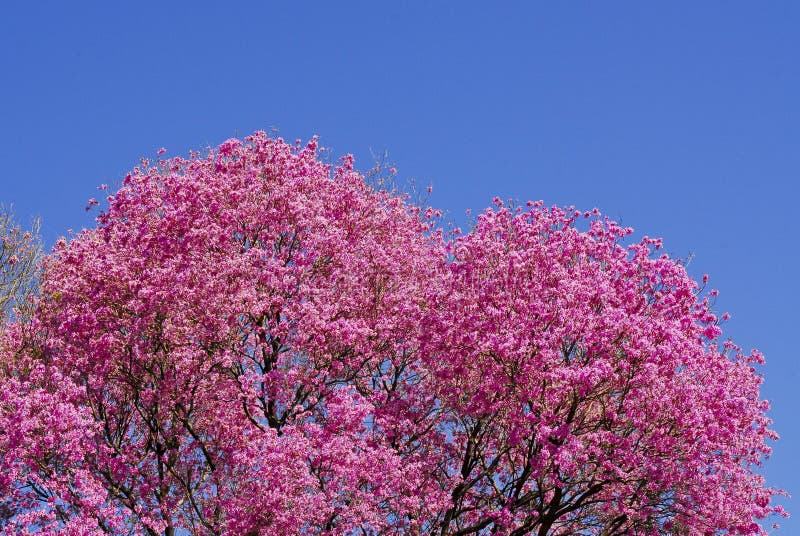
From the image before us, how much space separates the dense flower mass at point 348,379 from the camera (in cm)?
2003

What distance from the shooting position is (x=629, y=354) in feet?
65.3

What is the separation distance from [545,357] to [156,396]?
1021 centimetres

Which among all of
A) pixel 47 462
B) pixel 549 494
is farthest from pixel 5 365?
pixel 549 494

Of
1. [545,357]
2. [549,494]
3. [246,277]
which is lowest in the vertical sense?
[549,494]

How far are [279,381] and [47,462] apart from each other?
19.8ft

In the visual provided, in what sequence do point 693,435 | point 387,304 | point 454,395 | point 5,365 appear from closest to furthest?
point 693,435 → point 454,395 → point 387,304 → point 5,365

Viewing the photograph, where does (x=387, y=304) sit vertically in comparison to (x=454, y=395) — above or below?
above

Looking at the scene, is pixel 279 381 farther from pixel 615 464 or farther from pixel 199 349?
pixel 615 464

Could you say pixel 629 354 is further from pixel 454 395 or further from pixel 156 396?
pixel 156 396

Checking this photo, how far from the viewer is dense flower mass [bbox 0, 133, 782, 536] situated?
789 inches

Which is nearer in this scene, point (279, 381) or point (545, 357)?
point (545, 357)

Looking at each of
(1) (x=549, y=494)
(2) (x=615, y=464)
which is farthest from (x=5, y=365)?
(2) (x=615, y=464)

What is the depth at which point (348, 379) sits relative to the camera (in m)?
23.5

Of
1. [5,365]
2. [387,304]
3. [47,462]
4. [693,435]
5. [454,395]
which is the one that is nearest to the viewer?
[693,435]
